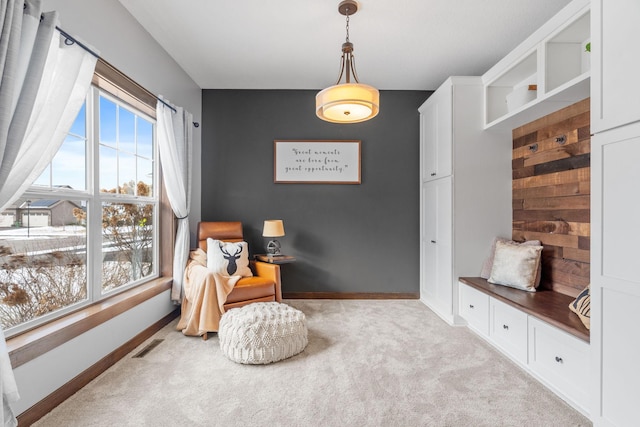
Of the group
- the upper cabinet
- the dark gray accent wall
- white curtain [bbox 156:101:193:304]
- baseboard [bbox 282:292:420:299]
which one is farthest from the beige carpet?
the upper cabinet

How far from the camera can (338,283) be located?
154 inches

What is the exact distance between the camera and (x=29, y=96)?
144 centimetres

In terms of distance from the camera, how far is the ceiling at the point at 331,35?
7.60ft

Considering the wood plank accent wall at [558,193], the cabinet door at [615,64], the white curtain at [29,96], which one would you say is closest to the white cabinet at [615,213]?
the cabinet door at [615,64]

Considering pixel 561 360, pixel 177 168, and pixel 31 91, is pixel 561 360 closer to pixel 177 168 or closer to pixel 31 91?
pixel 31 91

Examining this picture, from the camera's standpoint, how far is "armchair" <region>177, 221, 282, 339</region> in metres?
2.64

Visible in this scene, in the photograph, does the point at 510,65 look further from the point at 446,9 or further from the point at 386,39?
the point at 386,39

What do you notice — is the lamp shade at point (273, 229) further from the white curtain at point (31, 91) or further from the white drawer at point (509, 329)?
the white drawer at point (509, 329)

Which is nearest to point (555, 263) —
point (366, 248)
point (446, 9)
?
point (366, 248)

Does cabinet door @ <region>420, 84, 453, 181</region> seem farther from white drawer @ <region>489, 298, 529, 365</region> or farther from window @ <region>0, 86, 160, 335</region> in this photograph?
window @ <region>0, 86, 160, 335</region>

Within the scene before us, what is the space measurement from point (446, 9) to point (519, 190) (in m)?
1.75

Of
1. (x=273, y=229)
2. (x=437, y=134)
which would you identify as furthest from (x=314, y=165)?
(x=437, y=134)

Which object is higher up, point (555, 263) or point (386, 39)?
point (386, 39)

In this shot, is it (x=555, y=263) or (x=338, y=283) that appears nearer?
(x=555, y=263)
